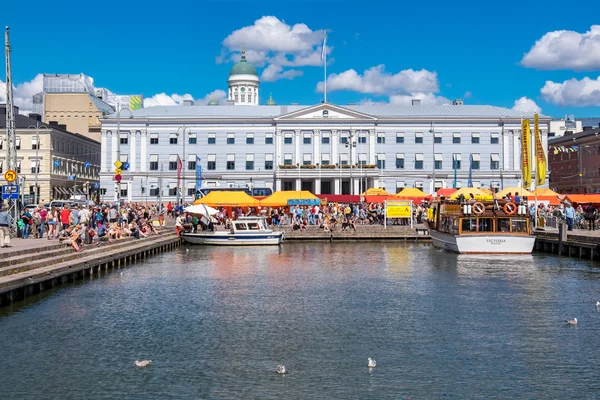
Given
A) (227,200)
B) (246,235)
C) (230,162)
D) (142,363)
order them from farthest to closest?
1. (230,162)
2. (227,200)
3. (246,235)
4. (142,363)

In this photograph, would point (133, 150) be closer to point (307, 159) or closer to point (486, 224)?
point (307, 159)

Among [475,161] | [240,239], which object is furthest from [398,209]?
[475,161]

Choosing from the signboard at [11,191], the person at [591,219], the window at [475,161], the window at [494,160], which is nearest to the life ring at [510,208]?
the person at [591,219]

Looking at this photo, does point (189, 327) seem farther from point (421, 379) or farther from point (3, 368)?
point (421, 379)

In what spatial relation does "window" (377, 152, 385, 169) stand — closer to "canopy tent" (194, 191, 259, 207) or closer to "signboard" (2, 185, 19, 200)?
"canopy tent" (194, 191, 259, 207)

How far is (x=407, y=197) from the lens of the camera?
3076 inches

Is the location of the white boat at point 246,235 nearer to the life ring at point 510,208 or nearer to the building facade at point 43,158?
the life ring at point 510,208

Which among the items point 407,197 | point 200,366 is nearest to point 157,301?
point 200,366

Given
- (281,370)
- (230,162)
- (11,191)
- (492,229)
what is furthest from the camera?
(230,162)

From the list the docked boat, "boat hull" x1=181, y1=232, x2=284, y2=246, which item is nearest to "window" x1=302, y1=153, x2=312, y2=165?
"boat hull" x1=181, y1=232, x2=284, y2=246

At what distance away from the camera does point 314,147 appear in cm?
11419

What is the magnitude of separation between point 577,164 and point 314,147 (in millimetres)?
47974

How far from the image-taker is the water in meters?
18.5

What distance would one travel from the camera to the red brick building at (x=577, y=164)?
120 meters
